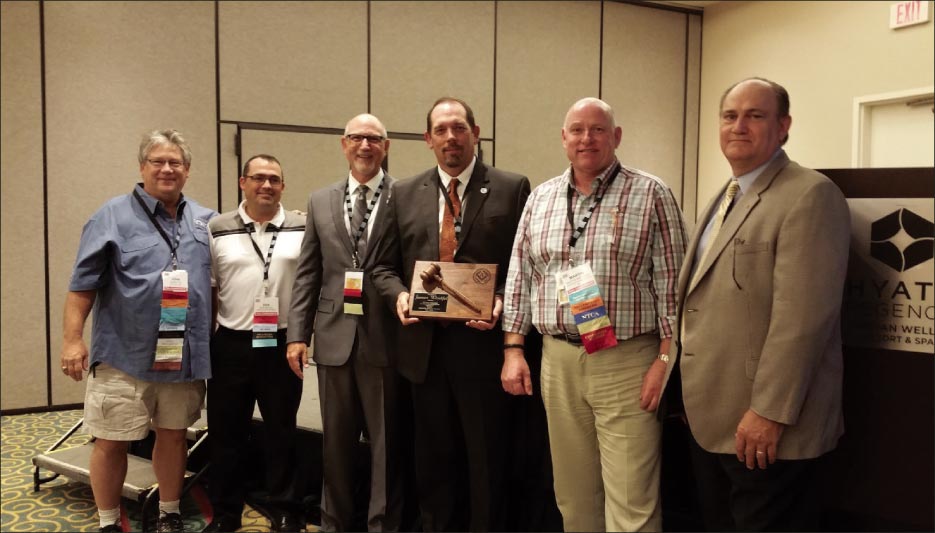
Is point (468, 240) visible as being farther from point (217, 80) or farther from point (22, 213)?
point (22, 213)

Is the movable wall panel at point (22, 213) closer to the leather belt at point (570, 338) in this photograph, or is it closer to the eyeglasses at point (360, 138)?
the eyeglasses at point (360, 138)

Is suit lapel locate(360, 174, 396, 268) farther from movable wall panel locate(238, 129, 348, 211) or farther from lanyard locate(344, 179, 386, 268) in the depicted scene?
movable wall panel locate(238, 129, 348, 211)

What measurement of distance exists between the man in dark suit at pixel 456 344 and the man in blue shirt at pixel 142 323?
0.88 m

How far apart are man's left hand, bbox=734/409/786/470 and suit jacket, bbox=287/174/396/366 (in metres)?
1.32

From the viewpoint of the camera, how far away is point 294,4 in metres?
5.59


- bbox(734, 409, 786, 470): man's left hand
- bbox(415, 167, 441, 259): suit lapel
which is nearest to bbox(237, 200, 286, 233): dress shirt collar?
bbox(415, 167, 441, 259): suit lapel

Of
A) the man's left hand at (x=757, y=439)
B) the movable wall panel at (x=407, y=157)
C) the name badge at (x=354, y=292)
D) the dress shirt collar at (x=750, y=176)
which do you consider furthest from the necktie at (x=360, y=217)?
the movable wall panel at (x=407, y=157)

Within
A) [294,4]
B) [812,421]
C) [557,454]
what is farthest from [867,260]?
[294,4]

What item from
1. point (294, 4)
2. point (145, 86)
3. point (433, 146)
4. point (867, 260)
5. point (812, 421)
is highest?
point (294, 4)

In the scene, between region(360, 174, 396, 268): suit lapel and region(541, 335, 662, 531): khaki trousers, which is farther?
region(360, 174, 396, 268): suit lapel

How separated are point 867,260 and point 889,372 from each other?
1.03 ft

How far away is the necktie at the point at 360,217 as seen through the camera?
8.88ft

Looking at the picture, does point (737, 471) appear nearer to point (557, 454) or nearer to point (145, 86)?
point (557, 454)

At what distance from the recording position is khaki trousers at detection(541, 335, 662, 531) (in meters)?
2.03
